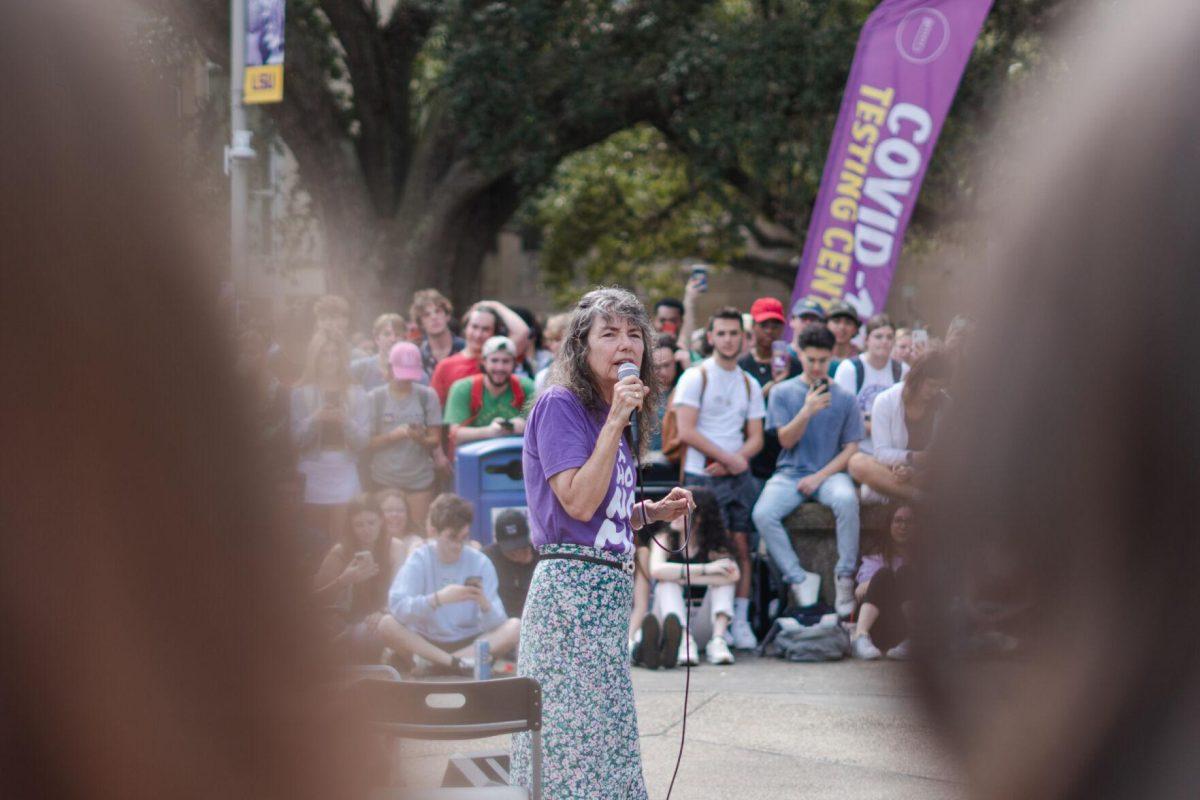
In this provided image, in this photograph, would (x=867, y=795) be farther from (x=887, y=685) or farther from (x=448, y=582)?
(x=887, y=685)

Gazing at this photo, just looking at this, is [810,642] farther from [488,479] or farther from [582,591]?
[582,591]

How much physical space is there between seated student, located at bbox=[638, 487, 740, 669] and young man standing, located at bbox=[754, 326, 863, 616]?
0.32m

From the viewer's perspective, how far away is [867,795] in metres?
4.97

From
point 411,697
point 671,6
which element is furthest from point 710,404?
point 671,6

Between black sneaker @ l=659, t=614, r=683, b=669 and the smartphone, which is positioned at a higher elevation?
the smartphone

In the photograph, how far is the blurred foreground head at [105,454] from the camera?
2.35 ft

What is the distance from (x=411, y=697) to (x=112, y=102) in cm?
248

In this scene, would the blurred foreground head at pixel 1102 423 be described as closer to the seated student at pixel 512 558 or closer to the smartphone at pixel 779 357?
the seated student at pixel 512 558

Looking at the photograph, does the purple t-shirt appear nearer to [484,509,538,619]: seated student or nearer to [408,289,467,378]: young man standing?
[484,509,538,619]: seated student

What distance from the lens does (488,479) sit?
27.2ft

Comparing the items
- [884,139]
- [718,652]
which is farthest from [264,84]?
[718,652]

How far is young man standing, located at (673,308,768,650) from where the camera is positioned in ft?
26.2

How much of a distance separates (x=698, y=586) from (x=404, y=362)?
214 centimetres

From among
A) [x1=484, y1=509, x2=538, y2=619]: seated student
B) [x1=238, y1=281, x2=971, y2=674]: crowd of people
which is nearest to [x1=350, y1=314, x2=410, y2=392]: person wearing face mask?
[x1=238, y1=281, x2=971, y2=674]: crowd of people
